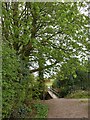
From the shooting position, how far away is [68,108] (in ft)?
13.0

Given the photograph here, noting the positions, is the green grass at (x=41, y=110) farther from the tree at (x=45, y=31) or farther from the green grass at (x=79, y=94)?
the green grass at (x=79, y=94)

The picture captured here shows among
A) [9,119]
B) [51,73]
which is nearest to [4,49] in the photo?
[9,119]

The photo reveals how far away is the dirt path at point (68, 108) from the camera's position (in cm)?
366

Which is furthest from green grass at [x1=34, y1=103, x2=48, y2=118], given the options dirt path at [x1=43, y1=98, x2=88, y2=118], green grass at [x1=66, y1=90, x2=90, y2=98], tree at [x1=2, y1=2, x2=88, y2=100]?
green grass at [x1=66, y1=90, x2=90, y2=98]

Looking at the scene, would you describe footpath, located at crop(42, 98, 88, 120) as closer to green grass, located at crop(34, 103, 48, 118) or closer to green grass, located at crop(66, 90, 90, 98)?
green grass, located at crop(34, 103, 48, 118)

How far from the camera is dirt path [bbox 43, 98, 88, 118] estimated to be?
366 cm

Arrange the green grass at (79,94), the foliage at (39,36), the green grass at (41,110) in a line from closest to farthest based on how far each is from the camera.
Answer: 1. the foliage at (39,36)
2. the green grass at (41,110)
3. the green grass at (79,94)

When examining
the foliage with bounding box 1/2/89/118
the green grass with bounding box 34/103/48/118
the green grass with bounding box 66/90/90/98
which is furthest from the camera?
the green grass with bounding box 66/90/90/98

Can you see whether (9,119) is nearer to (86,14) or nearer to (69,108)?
(69,108)

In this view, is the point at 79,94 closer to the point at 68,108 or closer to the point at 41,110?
the point at 68,108

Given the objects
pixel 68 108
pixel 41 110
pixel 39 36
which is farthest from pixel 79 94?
pixel 39 36

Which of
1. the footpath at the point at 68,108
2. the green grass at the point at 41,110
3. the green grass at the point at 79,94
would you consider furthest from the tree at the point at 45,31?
the green grass at the point at 79,94

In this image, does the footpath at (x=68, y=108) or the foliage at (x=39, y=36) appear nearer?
the foliage at (x=39, y=36)

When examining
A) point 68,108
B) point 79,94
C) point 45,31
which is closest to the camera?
point 45,31
